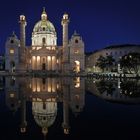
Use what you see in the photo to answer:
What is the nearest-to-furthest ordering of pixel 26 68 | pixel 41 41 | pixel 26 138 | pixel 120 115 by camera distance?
pixel 26 138 → pixel 120 115 → pixel 26 68 → pixel 41 41

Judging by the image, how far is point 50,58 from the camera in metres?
87.1

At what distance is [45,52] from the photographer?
86062 millimetres

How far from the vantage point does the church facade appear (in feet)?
266

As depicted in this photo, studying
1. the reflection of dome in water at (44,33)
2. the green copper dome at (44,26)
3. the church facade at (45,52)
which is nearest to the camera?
the church facade at (45,52)

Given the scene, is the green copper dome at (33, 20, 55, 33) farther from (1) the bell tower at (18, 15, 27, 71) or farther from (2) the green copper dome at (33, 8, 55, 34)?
(1) the bell tower at (18, 15, 27, 71)

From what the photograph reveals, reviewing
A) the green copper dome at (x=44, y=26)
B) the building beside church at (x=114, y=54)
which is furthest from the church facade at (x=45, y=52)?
the building beside church at (x=114, y=54)

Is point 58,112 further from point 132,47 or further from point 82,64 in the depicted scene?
point 132,47

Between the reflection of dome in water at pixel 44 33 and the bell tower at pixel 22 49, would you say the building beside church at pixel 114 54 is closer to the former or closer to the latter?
the reflection of dome in water at pixel 44 33

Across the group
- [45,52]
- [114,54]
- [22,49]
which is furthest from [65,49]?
[114,54]

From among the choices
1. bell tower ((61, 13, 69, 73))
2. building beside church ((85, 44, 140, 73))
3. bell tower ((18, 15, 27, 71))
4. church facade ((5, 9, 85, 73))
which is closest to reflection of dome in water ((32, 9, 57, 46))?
church facade ((5, 9, 85, 73))

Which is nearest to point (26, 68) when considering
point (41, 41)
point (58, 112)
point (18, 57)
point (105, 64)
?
point (18, 57)

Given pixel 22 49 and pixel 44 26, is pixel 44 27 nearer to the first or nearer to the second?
pixel 44 26

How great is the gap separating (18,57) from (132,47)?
1281 inches

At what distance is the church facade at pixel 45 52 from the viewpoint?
81.2 meters
